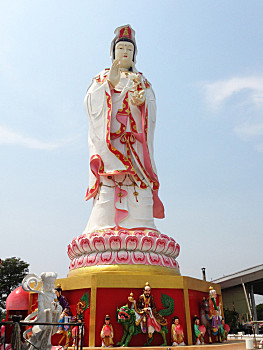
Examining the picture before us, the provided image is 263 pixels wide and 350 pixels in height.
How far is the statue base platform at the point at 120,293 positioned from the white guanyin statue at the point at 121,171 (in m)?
0.61

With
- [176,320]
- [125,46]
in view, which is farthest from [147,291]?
[125,46]

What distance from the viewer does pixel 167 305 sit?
729 centimetres

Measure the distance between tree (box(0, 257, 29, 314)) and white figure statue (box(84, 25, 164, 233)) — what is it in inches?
567

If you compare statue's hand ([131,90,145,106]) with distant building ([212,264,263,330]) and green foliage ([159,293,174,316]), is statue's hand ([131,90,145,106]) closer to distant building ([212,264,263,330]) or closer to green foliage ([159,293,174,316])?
green foliage ([159,293,174,316])

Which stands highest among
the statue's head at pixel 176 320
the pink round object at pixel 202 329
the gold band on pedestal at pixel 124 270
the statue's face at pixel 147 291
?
the gold band on pedestal at pixel 124 270

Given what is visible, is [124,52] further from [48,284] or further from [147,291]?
[48,284]

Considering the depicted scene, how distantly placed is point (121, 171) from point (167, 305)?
351cm

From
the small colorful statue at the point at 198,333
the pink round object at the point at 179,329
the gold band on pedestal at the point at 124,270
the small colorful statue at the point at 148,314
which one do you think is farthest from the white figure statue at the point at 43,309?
the small colorful statue at the point at 198,333

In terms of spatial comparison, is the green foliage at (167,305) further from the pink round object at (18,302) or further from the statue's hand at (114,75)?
the statue's hand at (114,75)

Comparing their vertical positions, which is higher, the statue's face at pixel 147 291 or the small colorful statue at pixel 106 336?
the statue's face at pixel 147 291

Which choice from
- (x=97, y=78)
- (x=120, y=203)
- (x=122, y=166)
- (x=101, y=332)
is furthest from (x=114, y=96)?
(x=101, y=332)

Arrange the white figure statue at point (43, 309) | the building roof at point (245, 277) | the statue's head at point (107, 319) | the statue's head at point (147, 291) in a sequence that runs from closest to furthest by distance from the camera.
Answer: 1. the white figure statue at point (43, 309)
2. the statue's head at point (107, 319)
3. the statue's head at point (147, 291)
4. the building roof at point (245, 277)

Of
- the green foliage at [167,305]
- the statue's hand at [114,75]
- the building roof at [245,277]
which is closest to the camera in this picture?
the green foliage at [167,305]

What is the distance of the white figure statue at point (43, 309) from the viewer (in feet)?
16.0
